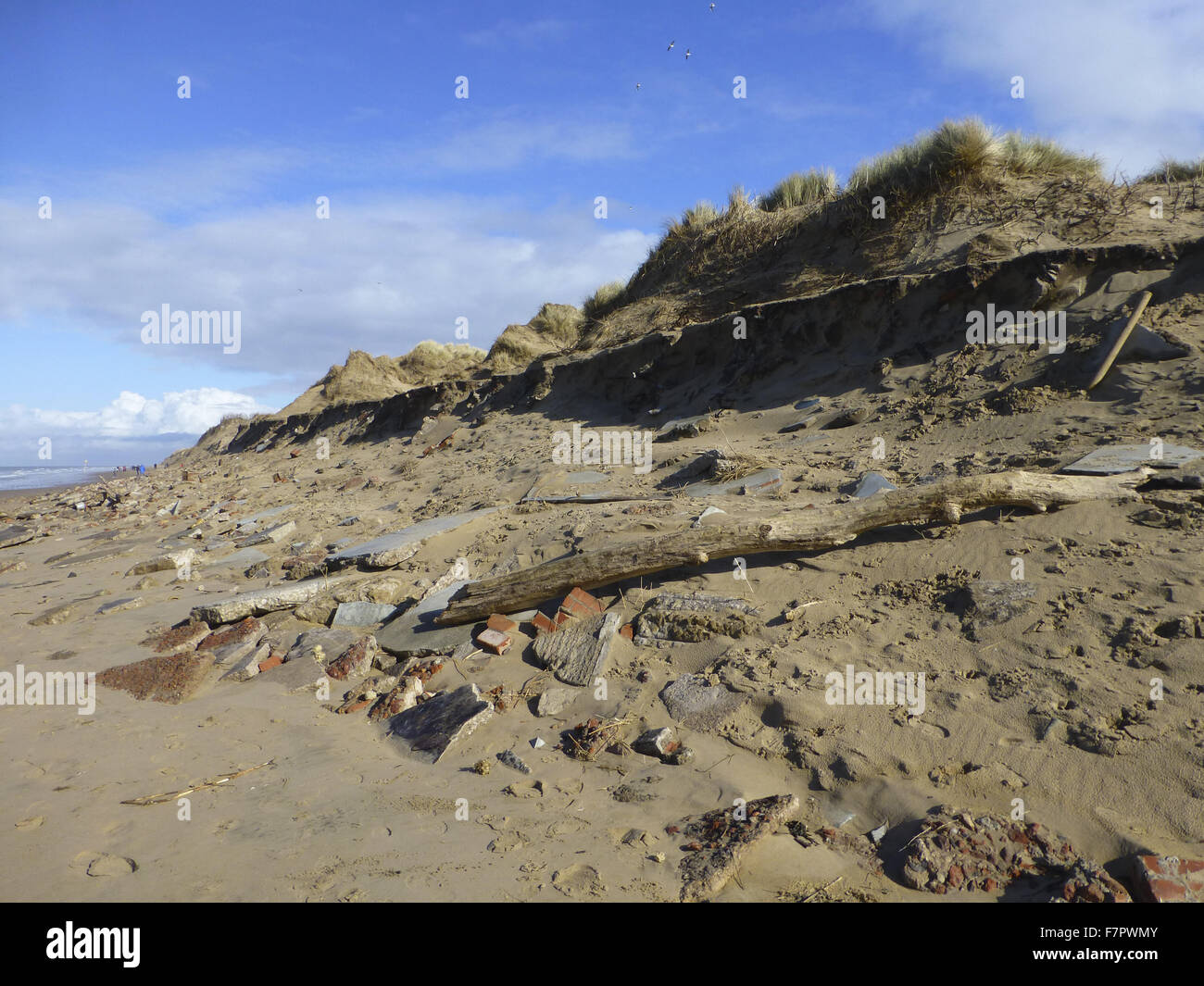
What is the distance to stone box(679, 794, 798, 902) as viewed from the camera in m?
2.35

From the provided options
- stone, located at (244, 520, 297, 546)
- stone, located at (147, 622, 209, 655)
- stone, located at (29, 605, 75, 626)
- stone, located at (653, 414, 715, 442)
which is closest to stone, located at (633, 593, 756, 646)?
stone, located at (147, 622, 209, 655)

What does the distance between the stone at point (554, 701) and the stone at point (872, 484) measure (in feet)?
8.56

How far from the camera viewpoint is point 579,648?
402 cm

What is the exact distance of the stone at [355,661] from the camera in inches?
169

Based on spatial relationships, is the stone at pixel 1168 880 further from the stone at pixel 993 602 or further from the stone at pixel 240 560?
the stone at pixel 240 560

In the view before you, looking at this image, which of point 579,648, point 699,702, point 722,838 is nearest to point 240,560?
point 579,648

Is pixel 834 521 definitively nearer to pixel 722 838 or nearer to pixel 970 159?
pixel 722 838

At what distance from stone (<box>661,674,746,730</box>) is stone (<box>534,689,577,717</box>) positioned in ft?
1.76

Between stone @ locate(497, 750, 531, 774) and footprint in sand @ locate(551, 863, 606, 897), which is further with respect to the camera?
stone @ locate(497, 750, 531, 774)

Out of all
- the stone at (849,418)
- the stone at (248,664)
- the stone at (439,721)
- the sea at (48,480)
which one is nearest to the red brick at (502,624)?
the stone at (439,721)

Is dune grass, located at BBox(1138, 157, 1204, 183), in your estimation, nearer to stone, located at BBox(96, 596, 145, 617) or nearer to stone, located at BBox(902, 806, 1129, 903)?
stone, located at BBox(902, 806, 1129, 903)

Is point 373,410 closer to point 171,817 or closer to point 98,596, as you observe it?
point 98,596

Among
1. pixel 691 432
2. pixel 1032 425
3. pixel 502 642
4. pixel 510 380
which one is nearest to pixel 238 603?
pixel 502 642
